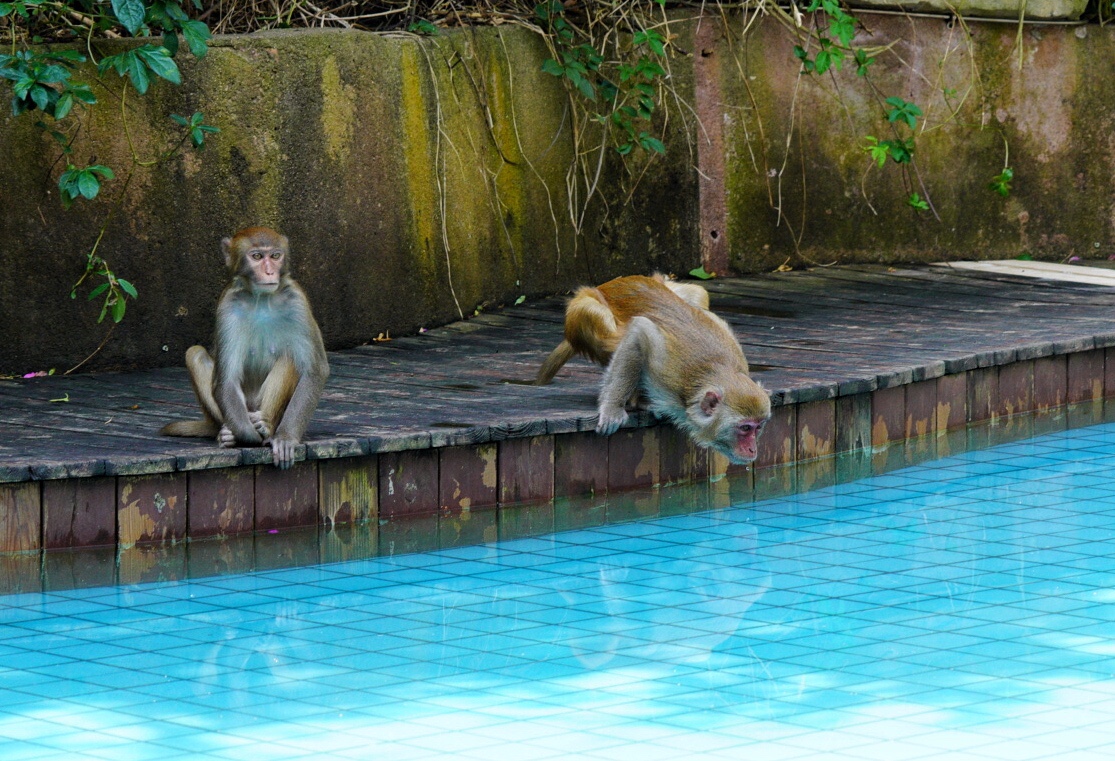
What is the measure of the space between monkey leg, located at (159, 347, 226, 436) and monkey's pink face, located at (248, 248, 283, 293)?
397mm

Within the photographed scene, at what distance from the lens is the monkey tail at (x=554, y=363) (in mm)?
7211

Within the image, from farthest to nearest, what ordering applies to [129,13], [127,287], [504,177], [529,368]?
1. [504,177]
2. [529,368]
3. [127,287]
4. [129,13]

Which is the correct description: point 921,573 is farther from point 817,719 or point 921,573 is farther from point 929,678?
point 817,719

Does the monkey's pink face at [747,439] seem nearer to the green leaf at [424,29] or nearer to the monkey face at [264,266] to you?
the monkey face at [264,266]

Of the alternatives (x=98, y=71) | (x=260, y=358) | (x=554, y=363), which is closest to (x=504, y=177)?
(x=554, y=363)

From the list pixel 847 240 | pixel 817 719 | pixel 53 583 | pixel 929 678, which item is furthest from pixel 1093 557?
pixel 847 240

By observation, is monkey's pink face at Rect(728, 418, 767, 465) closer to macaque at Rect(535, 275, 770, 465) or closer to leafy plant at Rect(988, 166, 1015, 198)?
macaque at Rect(535, 275, 770, 465)

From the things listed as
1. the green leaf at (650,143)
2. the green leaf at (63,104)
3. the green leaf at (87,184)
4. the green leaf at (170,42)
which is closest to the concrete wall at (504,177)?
the green leaf at (650,143)

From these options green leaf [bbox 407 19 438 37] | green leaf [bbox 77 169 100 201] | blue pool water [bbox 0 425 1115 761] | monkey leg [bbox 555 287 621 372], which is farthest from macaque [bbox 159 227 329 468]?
green leaf [bbox 407 19 438 37]

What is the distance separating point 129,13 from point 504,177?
310 centimetres

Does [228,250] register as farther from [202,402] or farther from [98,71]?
[98,71]

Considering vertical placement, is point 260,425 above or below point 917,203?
below

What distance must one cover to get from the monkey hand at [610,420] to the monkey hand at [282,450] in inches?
47.9

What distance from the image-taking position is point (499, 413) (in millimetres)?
6680
